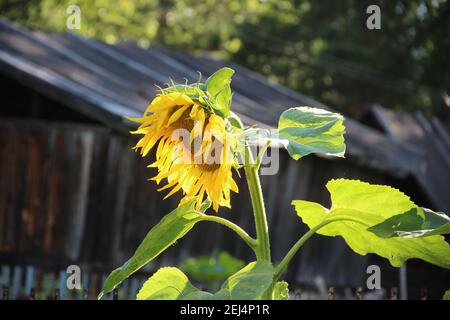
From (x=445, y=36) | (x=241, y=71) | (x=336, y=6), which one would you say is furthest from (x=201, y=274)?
(x=336, y=6)

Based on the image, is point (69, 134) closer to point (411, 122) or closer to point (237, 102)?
point (237, 102)

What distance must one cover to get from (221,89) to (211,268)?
890cm

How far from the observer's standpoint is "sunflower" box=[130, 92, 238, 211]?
180cm

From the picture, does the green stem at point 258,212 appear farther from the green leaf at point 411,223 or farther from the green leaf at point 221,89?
the green leaf at point 411,223

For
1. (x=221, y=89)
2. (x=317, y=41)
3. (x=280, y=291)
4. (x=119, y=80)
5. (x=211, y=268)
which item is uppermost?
(x=317, y=41)

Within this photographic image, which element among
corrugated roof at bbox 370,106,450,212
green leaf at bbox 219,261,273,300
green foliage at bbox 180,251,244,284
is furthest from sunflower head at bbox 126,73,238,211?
corrugated roof at bbox 370,106,450,212

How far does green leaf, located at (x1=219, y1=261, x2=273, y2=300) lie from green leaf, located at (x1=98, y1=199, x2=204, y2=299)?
20cm

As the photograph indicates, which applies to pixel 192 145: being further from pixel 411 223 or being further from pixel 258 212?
pixel 411 223

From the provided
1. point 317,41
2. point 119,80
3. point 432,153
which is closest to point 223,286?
point 119,80

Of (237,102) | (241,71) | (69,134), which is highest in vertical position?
(241,71)

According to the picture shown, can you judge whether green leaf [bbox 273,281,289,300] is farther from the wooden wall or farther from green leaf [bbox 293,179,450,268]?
the wooden wall

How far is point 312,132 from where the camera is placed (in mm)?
1789

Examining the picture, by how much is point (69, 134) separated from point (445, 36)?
10.2m

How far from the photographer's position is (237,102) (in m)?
14.0
